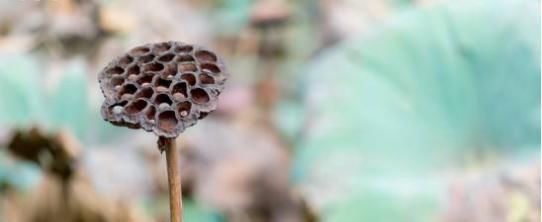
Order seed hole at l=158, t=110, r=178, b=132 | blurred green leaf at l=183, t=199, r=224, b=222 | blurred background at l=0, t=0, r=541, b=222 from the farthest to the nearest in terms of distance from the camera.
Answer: blurred green leaf at l=183, t=199, r=224, b=222, blurred background at l=0, t=0, r=541, b=222, seed hole at l=158, t=110, r=178, b=132

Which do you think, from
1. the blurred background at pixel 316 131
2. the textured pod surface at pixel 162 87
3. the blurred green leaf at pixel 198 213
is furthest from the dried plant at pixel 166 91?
the blurred green leaf at pixel 198 213

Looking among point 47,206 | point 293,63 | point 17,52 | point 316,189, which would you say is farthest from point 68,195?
point 293,63

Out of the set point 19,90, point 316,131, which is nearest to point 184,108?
point 316,131

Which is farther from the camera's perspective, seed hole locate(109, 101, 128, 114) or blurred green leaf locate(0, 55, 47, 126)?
blurred green leaf locate(0, 55, 47, 126)

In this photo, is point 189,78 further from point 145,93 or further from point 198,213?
point 198,213

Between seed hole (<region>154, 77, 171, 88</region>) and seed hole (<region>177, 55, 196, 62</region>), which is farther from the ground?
seed hole (<region>177, 55, 196, 62</region>)

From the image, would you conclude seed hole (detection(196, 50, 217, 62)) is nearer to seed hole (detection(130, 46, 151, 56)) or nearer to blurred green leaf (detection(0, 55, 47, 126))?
seed hole (detection(130, 46, 151, 56))

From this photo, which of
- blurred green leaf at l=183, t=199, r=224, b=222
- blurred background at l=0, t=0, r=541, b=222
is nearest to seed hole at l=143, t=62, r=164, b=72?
blurred background at l=0, t=0, r=541, b=222
